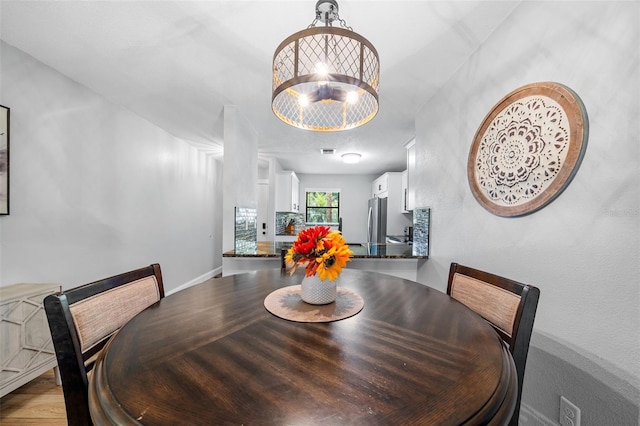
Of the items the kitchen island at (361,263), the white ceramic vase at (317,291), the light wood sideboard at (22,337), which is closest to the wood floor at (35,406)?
the light wood sideboard at (22,337)

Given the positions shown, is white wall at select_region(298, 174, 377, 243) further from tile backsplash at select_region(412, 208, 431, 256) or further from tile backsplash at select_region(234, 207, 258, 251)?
tile backsplash at select_region(412, 208, 431, 256)

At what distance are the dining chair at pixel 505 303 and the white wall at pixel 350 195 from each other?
16.6ft

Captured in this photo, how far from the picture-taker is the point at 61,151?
2.04m

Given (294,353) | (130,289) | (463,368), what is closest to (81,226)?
(130,289)

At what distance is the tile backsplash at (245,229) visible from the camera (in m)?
2.57

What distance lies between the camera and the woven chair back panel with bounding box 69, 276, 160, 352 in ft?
2.62

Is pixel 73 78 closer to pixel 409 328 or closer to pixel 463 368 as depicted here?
pixel 409 328

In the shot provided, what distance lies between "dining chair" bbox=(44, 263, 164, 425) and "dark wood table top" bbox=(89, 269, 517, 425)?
0.36 feet

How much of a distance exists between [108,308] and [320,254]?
0.81m

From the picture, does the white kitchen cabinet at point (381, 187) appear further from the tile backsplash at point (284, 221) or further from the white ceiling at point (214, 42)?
the white ceiling at point (214, 42)

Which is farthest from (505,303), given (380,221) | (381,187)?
(381,187)

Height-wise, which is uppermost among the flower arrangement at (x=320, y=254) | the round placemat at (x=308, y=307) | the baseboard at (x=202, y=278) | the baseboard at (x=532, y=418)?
the flower arrangement at (x=320, y=254)

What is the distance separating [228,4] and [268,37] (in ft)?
0.95

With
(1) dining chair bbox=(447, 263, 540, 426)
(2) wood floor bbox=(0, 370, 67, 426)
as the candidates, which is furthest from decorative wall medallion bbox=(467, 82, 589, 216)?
(2) wood floor bbox=(0, 370, 67, 426)
